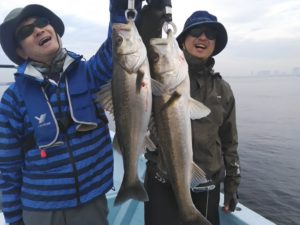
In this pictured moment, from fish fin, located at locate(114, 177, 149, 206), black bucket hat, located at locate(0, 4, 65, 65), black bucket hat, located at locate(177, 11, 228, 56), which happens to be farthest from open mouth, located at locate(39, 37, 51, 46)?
fish fin, located at locate(114, 177, 149, 206)

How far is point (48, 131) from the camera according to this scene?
3217 mm

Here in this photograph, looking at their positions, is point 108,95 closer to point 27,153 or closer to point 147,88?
point 147,88

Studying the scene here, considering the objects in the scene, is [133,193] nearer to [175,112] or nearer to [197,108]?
[175,112]

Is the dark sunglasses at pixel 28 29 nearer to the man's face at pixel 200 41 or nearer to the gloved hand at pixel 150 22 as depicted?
the gloved hand at pixel 150 22

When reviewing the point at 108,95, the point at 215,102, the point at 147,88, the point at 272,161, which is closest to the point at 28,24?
the point at 108,95

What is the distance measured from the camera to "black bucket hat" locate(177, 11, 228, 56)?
3.83 meters

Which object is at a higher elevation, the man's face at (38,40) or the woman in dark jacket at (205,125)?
the man's face at (38,40)

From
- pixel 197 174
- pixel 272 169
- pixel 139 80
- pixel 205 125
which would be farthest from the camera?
pixel 272 169

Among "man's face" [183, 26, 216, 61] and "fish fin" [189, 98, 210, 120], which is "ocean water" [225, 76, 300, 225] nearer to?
"man's face" [183, 26, 216, 61]

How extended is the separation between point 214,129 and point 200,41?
1049mm

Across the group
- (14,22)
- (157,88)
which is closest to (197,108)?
(157,88)

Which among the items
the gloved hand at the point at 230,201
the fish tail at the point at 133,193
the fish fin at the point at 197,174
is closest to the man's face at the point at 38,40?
the fish tail at the point at 133,193

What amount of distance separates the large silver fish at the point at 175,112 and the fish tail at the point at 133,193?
371mm

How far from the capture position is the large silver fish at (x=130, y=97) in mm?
2494
